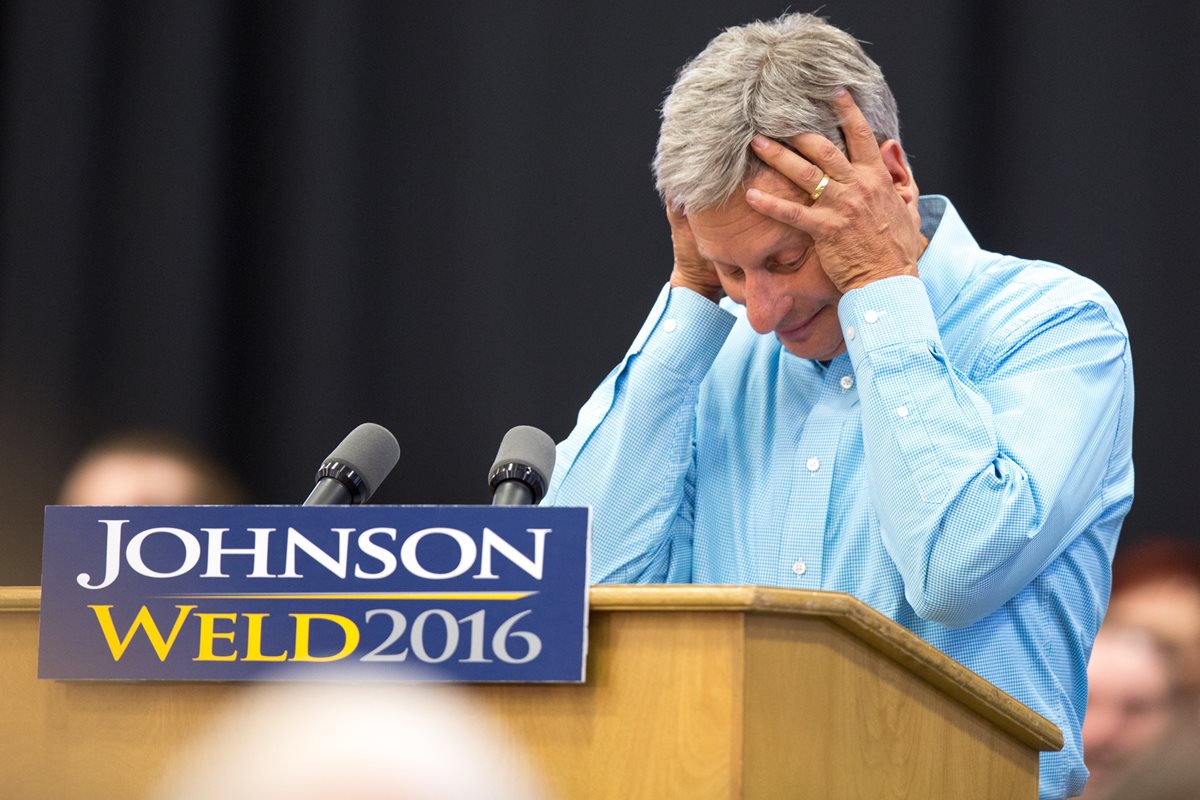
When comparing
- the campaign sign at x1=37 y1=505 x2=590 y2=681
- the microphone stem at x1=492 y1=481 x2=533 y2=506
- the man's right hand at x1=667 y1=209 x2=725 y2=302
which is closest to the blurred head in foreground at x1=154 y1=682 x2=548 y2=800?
the campaign sign at x1=37 y1=505 x2=590 y2=681

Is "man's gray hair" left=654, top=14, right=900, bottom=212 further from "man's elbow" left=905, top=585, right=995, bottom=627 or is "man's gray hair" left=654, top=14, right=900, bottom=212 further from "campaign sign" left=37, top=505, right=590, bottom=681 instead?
"campaign sign" left=37, top=505, right=590, bottom=681

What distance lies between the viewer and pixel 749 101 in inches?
62.9

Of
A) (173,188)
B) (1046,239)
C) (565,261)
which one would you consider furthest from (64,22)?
(1046,239)

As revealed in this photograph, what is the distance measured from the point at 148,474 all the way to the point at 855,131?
4.78 ft

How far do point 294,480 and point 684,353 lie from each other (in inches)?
40.9

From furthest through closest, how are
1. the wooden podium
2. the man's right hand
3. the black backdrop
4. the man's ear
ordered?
the black backdrop → the man's right hand → the man's ear → the wooden podium

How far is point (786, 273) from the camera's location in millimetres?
1615

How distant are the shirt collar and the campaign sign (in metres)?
0.79

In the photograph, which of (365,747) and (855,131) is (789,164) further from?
(365,747)

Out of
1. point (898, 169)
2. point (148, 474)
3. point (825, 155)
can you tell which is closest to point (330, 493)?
point (825, 155)

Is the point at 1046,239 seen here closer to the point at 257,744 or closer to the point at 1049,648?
the point at 1049,648

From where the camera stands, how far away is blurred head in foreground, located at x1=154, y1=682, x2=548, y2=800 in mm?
995

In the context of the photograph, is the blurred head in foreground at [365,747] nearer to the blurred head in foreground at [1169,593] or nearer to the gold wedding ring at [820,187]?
the gold wedding ring at [820,187]

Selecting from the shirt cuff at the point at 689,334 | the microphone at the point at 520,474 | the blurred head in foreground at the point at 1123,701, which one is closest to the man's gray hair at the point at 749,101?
the shirt cuff at the point at 689,334
